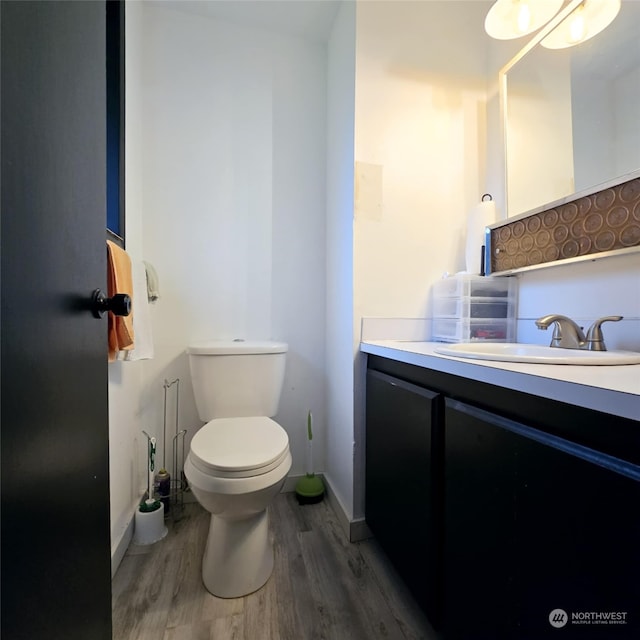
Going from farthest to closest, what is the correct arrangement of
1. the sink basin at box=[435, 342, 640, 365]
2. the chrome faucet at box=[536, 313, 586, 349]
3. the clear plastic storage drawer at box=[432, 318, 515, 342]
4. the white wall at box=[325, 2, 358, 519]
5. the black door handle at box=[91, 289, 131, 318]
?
the white wall at box=[325, 2, 358, 519], the clear plastic storage drawer at box=[432, 318, 515, 342], the chrome faucet at box=[536, 313, 586, 349], the sink basin at box=[435, 342, 640, 365], the black door handle at box=[91, 289, 131, 318]

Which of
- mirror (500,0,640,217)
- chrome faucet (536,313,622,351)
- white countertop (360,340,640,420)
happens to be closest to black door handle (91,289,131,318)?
white countertop (360,340,640,420)

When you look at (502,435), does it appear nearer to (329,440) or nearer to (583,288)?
(583,288)

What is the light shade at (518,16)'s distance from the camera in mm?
1150

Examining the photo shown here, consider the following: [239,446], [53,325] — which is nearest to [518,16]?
[53,325]

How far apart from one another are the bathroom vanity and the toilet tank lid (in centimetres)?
67

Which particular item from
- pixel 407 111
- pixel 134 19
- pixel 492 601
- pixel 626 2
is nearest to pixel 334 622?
pixel 492 601

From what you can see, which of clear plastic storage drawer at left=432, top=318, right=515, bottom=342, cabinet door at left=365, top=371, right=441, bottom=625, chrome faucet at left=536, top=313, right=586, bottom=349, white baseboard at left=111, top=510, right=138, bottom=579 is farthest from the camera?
clear plastic storage drawer at left=432, top=318, right=515, bottom=342

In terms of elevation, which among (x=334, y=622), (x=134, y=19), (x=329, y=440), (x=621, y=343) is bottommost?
(x=334, y=622)

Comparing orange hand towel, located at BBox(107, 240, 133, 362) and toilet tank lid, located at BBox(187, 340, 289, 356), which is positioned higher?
orange hand towel, located at BBox(107, 240, 133, 362)

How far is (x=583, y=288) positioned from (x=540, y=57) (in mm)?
903

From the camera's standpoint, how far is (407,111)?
139 centimetres

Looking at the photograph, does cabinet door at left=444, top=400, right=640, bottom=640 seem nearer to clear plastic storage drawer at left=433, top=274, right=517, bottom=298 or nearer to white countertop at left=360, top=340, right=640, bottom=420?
white countertop at left=360, top=340, right=640, bottom=420

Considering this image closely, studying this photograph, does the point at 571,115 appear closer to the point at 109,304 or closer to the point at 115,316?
the point at 109,304

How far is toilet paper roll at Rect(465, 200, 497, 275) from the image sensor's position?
1.36 m
